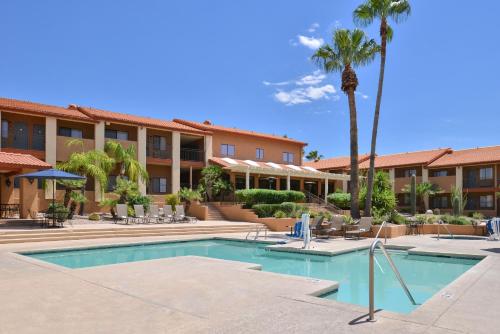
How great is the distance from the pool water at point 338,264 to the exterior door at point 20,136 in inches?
618

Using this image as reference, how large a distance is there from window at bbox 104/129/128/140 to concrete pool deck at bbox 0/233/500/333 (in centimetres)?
2281

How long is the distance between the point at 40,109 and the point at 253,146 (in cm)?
1846

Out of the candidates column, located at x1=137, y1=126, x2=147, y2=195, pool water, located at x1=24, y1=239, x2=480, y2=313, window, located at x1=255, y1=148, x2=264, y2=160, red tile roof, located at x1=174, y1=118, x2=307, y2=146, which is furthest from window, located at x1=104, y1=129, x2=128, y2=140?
pool water, located at x1=24, y1=239, x2=480, y2=313

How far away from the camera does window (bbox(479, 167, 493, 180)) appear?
41.0m

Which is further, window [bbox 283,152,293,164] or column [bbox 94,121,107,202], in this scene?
window [bbox 283,152,293,164]

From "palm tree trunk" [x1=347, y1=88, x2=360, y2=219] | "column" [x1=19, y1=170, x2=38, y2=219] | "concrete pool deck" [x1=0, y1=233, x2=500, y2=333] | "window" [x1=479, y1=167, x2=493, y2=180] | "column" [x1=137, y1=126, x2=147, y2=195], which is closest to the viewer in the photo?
"concrete pool deck" [x1=0, y1=233, x2=500, y2=333]

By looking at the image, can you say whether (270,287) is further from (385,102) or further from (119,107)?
(119,107)

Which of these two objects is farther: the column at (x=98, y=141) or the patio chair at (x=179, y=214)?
the column at (x=98, y=141)

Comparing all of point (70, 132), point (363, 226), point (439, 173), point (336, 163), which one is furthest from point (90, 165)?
point (439, 173)

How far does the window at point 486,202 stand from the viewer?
135 feet

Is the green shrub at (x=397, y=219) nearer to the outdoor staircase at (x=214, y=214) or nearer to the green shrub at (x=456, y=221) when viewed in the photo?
the green shrub at (x=456, y=221)

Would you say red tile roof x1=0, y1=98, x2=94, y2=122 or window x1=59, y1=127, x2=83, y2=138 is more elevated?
red tile roof x1=0, y1=98, x2=94, y2=122

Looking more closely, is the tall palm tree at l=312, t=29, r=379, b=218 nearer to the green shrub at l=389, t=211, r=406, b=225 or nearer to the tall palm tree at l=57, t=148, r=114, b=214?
the green shrub at l=389, t=211, r=406, b=225

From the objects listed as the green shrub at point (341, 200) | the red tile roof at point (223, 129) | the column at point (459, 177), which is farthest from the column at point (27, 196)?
the column at point (459, 177)
